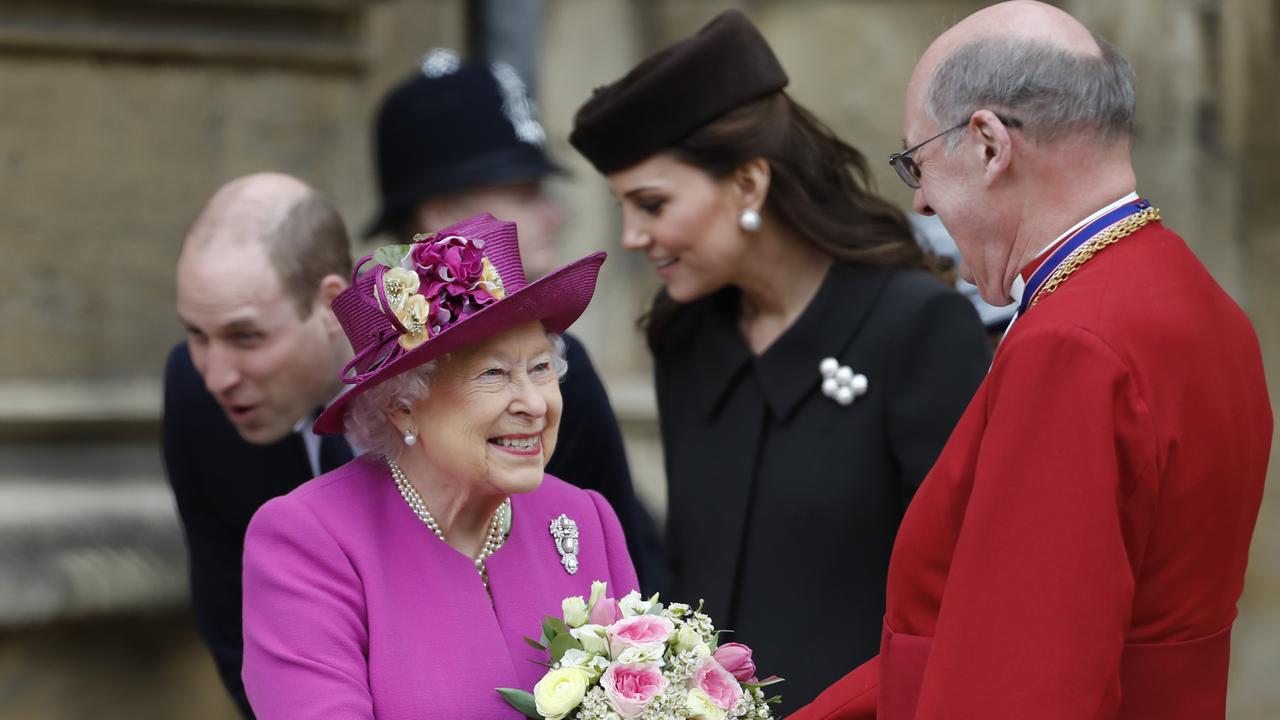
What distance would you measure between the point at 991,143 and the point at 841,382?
1214 mm

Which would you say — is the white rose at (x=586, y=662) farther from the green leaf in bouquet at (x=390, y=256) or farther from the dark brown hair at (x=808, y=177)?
the dark brown hair at (x=808, y=177)

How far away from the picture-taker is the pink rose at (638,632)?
7.95 ft

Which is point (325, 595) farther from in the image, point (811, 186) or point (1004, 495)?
point (811, 186)

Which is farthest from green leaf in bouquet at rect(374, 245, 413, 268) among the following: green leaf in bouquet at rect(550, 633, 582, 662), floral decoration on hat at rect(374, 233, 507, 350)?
green leaf in bouquet at rect(550, 633, 582, 662)

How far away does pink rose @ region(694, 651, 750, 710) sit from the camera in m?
2.46

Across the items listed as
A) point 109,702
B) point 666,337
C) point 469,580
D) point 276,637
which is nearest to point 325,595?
point 276,637

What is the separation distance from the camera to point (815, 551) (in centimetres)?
344

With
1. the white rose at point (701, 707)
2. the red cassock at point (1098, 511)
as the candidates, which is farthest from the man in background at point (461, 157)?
the red cassock at point (1098, 511)

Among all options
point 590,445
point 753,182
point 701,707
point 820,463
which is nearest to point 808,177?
point 753,182

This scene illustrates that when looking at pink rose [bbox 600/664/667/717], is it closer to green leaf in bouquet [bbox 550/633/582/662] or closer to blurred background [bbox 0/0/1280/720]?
green leaf in bouquet [bbox 550/633/582/662]

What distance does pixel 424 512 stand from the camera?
2.68m

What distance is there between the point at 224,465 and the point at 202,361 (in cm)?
26

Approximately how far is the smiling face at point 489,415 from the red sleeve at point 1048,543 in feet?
2.53

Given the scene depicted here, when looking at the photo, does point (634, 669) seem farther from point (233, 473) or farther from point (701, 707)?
point (233, 473)
